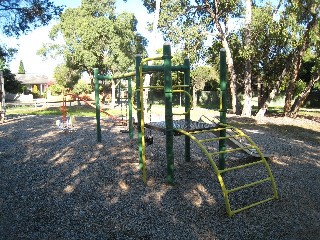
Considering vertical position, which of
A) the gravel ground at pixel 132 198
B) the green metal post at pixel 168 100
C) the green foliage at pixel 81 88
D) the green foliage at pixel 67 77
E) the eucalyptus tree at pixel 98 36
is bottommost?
the gravel ground at pixel 132 198

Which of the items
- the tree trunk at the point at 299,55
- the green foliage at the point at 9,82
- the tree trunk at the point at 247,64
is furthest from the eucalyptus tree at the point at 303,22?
the green foliage at the point at 9,82

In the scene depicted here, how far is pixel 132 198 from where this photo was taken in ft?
16.6

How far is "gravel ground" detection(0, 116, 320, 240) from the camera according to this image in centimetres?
407

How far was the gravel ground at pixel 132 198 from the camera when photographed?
4070mm

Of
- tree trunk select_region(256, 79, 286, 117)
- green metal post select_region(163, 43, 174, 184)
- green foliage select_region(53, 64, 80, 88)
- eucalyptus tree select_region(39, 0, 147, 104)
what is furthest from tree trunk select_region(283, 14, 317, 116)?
green foliage select_region(53, 64, 80, 88)

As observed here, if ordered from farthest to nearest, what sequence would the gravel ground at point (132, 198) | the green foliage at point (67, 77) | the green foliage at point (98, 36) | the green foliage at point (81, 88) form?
the green foliage at point (67, 77), the green foliage at point (81, 88), the green foliage at point (98, 36), the gravel ground at point (132, 198)

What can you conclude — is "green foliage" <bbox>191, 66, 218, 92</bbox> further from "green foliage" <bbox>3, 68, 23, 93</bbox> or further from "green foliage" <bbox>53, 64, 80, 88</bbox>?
"green foliage" <bbox>3, 68, 23, 93</bbox>

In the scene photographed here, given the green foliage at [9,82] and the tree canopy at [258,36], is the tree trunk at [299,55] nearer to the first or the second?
the tree canopy at [258,36]

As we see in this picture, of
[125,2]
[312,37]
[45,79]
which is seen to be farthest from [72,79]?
[312,37]

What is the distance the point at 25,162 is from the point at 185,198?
4375mm

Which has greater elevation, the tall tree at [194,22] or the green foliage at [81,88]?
the tall tree at [194,22]

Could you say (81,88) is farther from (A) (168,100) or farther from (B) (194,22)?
(A) (168,100)

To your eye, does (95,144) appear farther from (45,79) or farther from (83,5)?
(45,79)

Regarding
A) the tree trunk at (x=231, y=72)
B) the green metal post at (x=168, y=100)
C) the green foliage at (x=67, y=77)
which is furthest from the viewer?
the green foliage at (x=67, y=77)
